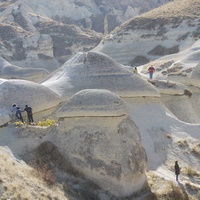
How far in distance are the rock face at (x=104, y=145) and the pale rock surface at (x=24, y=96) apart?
2.97m

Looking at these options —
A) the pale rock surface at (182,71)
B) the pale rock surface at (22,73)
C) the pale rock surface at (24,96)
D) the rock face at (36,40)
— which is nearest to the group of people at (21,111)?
the pale rock surface at (24,96)

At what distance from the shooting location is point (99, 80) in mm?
19484

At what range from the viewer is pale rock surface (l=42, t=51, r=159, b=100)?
19.3 m

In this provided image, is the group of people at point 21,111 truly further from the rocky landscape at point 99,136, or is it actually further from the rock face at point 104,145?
A: the rock face at point 104,145

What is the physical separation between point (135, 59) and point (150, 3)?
253ft

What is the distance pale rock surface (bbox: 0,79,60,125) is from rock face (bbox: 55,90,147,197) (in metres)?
2.97

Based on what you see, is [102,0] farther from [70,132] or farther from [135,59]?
[70,132]

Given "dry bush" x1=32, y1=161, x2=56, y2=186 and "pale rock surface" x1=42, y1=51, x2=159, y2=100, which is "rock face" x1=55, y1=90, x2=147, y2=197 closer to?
"dry bush" x1=32, y1=161, x2=56, y2=186

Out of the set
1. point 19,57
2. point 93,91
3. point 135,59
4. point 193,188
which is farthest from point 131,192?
point 19,57

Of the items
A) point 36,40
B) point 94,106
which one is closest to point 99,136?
point 94,106

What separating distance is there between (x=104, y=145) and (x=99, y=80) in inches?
251

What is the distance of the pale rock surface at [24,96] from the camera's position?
1673 centimetres

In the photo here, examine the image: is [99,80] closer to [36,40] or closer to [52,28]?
[36,40]

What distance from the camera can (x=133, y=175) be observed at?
13602 millimetres
